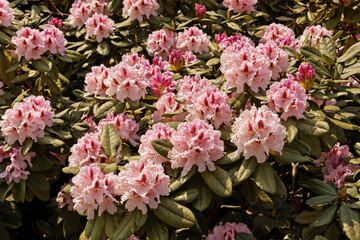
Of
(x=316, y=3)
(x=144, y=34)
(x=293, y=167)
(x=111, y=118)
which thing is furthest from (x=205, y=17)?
(x=111, y=118)

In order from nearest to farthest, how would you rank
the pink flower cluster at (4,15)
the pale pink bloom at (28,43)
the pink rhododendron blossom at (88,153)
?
1. the pink rhododendron blossom at (88,153)
2. the pale pink bloom at (28,43)
3. the pink flower cluster at (4,15)

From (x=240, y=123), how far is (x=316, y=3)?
85.0 inches

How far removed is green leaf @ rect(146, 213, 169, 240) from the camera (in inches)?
71.1

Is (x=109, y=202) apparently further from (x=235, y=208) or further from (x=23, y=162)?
(x=235, y=208)

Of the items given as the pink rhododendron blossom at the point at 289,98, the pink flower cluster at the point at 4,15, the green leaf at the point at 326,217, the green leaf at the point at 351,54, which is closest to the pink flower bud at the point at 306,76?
the pink rhododendron blossom at the point at 289,98

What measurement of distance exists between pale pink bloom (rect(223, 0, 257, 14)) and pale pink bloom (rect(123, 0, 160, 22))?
22.7 inches

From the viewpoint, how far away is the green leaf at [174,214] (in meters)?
1.76

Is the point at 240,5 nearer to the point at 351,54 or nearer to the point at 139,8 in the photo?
the point at 139,8

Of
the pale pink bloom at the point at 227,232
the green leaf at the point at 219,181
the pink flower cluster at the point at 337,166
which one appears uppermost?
the green leaf at the point at 219,181

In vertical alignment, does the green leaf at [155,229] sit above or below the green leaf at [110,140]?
below

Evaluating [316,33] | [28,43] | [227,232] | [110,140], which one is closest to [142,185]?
[110,140]

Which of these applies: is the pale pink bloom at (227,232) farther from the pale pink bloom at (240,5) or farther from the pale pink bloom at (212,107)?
the pale pink bloom at (240,5)

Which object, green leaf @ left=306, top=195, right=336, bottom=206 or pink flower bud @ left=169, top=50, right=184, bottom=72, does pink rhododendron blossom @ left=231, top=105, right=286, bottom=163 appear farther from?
pink flower bud @ left=169, top=50, right=184, bottom=72

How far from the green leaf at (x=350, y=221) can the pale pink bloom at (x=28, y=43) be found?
1.79 meters
